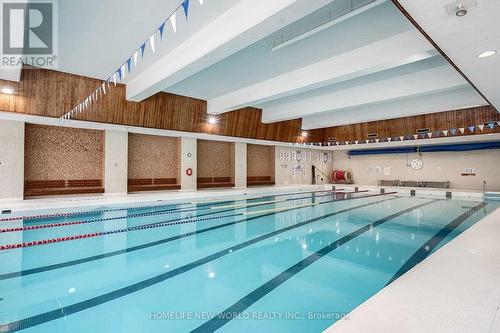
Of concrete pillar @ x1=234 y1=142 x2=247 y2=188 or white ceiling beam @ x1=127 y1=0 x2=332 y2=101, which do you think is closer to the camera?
white ceiling beam @ x1=127 y1=0 x2=332 y2=101

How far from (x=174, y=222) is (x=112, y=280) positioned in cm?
297

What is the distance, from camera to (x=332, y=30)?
5.11 meters

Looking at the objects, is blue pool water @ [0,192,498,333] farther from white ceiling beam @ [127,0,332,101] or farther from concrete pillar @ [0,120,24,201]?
white ceiling beam @ [127,0,332,101]

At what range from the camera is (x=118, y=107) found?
8.28 meters

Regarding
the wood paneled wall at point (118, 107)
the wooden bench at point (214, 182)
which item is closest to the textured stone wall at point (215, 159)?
the wooden bench at point (214, 182)

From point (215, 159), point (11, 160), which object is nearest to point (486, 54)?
point (215, 159)

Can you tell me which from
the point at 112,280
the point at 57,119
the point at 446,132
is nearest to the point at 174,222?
the point at 112,280

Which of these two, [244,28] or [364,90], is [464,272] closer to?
[244,28]

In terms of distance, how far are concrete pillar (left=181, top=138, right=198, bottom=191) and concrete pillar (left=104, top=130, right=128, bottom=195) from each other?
2.27 metres

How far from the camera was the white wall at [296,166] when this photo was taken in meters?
15.1

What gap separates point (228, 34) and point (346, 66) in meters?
3.08

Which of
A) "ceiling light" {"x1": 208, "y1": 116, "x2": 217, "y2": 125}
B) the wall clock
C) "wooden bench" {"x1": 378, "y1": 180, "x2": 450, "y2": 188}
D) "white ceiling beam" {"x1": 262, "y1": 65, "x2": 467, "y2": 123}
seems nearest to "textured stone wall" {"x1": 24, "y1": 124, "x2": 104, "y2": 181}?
"ceiling light" {"x1": 208, "y1": 116, "x2": 217, "y2": 125}

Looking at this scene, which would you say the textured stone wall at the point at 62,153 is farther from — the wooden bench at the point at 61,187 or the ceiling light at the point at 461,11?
the ceiling light at the point at 461,11

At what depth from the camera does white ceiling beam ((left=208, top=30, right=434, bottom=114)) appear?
4.98 m
